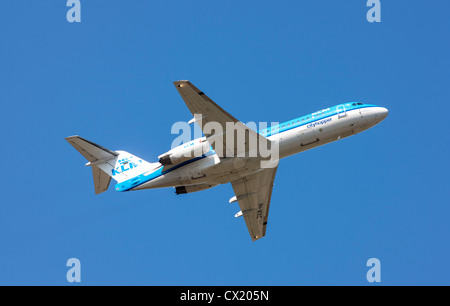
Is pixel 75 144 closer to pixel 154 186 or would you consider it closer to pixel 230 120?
pixel 154 186

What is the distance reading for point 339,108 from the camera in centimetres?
4722

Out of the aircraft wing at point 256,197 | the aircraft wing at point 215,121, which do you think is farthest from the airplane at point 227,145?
the aircraft wing at point 256,197

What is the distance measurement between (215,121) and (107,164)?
11.2 metres

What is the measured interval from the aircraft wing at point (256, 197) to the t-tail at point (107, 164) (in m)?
8.21

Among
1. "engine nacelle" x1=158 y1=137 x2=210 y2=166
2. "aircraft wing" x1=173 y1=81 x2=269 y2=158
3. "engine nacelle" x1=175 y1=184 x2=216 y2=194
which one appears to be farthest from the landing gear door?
"engine nacelle" x1=175 y1=184 x2=216 y2=194

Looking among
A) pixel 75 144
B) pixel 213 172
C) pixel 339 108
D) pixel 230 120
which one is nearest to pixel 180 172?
pixel 213 172

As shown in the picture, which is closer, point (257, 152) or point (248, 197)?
point (257, 152)

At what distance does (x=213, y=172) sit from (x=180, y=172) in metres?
2.53

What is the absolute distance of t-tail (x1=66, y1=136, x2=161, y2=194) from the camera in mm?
50031

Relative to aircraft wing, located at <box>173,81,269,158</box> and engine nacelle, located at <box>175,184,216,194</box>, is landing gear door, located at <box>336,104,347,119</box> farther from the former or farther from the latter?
engine nacelle, located at <box>175,184,216,194</box>

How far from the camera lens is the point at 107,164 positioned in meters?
50.9

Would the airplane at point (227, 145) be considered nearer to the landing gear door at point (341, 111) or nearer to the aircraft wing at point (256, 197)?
the landing gear door at point (341, 111)

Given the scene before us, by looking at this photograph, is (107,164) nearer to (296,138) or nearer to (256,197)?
(256,197)

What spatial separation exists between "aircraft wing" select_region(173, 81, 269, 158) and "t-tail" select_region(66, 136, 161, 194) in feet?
22.7
